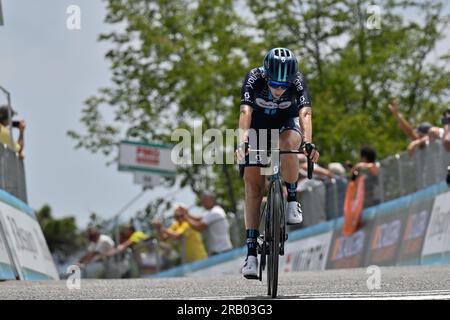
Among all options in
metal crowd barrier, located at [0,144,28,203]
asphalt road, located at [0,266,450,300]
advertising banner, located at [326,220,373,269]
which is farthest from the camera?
advertising banner, located at [326,220,373,269]

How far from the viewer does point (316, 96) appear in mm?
38219

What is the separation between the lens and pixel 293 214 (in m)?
10.7

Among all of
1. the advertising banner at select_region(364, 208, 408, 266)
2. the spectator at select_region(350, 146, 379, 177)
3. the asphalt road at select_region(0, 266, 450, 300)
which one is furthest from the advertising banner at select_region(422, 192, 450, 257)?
the asphalt road at select_region(0, 266, 450, 300)

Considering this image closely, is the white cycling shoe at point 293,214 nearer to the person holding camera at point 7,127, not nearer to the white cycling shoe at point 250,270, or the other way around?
the white cycling shoe at point 250,270

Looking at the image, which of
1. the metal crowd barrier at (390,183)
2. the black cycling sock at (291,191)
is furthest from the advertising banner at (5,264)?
the metal crowd barrier at (390,183)

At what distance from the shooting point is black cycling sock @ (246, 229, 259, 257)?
10.9 meters

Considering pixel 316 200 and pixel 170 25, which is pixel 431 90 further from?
pixel 316 200

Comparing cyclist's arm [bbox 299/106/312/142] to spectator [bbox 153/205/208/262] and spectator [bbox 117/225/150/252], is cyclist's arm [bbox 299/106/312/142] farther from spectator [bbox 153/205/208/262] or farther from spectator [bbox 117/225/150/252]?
spectator [bbox 117/225/150/252]

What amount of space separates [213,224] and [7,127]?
539cm

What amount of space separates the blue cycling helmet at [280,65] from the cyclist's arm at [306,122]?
265 mm

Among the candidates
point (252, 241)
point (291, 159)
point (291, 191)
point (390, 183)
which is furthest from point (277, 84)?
point (390, 183)

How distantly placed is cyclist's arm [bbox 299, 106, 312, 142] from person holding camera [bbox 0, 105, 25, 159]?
721 centimetres

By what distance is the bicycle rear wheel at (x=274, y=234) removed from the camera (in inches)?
401

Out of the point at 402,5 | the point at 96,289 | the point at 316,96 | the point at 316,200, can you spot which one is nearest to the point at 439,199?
the point at 316,200
